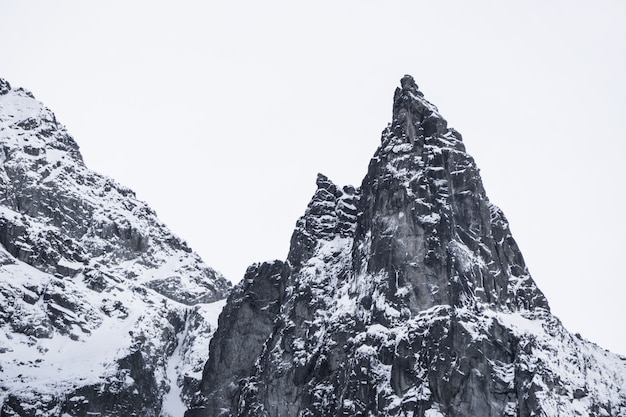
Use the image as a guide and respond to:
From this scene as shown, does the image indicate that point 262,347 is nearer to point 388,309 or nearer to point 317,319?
point 317,319

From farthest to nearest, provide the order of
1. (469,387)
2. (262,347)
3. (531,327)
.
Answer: (262,347)
(531,327)
(469,387)

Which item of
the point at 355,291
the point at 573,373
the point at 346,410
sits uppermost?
the point at 355,291

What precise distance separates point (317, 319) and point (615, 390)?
4623 centimetres

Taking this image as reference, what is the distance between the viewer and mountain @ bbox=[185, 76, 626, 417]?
493 feet

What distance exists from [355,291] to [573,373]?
1423 inches

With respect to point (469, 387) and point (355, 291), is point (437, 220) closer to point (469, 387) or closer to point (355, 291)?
point (355, 291)

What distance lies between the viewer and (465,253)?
548 ft

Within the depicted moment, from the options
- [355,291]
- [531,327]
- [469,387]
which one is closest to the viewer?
[469,387]

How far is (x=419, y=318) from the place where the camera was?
159125 mm

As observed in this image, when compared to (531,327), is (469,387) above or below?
below

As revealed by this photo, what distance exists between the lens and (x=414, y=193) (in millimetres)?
174625

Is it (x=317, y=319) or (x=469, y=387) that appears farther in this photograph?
(x=317, y=319)

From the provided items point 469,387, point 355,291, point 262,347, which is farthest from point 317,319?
point 469,387

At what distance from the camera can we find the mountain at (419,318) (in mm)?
150250
